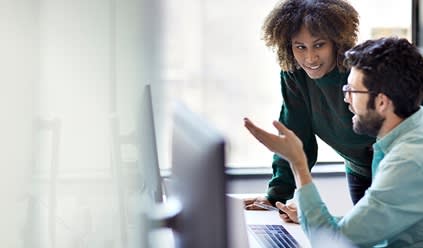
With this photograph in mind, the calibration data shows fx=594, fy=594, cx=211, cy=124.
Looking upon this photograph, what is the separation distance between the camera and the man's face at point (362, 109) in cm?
146

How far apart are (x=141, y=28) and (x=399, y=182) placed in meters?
1.54

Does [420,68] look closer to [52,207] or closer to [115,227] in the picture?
[115,227]

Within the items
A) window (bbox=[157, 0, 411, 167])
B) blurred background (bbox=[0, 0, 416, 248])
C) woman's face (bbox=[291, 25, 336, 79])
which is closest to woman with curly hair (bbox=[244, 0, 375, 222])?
woman's face (bbox=[291, 25, 336, 79])

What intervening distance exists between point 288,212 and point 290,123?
1.10 feet

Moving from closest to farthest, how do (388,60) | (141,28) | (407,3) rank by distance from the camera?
(388,60), (141,28), (407,3)

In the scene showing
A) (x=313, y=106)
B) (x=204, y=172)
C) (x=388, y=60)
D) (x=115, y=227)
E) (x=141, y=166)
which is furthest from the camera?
(x=313, y=106)

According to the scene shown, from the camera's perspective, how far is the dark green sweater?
1.90 meters

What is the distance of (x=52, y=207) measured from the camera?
2.01 m

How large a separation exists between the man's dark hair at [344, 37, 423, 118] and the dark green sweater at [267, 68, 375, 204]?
38cm

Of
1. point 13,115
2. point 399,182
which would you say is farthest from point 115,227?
point 399,182

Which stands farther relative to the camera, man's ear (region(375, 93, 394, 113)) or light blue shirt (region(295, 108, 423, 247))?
man's ear (region(375, 93, 394, 113))

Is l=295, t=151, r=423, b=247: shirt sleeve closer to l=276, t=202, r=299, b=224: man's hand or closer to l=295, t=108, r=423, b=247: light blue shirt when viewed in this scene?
l=295, t=108, r=423, b=247: light blue shirt

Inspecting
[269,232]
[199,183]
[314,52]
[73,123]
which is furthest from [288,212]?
[199,183]

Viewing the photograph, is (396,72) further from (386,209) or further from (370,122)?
(386,209)
